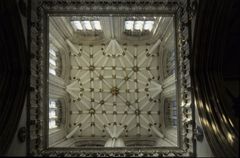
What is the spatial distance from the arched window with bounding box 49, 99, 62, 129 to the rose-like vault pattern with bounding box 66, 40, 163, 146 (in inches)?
46.2

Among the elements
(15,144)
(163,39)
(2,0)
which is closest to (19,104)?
(15,144)

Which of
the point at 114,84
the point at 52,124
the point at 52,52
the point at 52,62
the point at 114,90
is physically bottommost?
the point at 52,124

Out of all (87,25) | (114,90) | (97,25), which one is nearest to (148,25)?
(97,25)

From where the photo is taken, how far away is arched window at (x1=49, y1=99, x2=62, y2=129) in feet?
50.0

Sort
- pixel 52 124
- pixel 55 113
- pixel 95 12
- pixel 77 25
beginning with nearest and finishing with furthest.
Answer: pixel 95 12, pixel 52 124, pixel 55 113, pixel 77 25

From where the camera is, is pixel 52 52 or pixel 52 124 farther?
pixel 52 52

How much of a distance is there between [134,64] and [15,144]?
1113 cm

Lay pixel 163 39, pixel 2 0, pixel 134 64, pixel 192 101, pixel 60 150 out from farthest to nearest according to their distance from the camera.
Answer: pixel 134 64
pixel 163 39
pixel 60 150
pixel 192 101
pixel 2 0

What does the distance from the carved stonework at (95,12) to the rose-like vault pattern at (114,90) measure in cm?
609

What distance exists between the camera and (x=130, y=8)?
1094cm

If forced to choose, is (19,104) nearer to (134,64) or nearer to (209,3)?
(209,3)

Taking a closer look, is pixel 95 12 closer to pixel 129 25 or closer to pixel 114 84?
pixel 129 25

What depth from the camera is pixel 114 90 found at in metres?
18.8

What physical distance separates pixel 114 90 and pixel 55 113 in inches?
181
